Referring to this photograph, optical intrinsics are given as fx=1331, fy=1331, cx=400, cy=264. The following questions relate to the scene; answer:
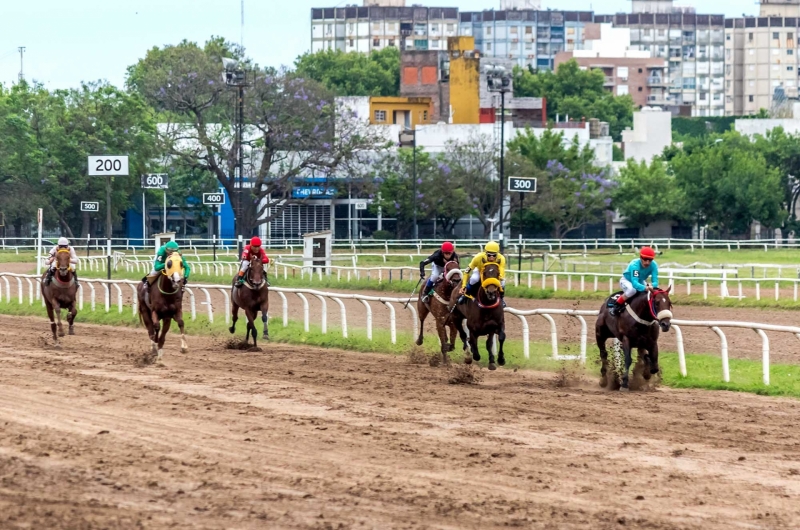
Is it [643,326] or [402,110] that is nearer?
[643,326]

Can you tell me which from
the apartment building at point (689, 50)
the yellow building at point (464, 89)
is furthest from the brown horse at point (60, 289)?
the apartment building at point (689, 50)

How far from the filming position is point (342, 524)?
24.7ft

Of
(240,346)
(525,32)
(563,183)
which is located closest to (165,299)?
(240,346)

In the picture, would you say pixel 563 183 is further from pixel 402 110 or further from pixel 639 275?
pixel 639 275

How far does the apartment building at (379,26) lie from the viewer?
17075cm

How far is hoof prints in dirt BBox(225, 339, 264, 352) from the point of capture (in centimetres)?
1958

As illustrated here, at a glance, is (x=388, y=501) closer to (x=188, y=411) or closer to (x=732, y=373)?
(x=188, y=411)

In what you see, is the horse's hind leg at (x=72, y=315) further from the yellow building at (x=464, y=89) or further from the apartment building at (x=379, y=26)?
the apartment building at (x=379, y=26)

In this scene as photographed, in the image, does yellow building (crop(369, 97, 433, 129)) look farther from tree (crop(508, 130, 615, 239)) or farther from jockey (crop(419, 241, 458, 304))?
jockey (crop(419, 241, 458, 304))

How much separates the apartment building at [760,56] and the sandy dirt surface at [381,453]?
16613 cm

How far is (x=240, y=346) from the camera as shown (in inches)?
778

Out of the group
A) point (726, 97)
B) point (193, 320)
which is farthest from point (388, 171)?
point (726, 97)

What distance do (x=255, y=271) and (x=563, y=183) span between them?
46.6m

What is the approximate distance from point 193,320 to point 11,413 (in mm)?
12633
